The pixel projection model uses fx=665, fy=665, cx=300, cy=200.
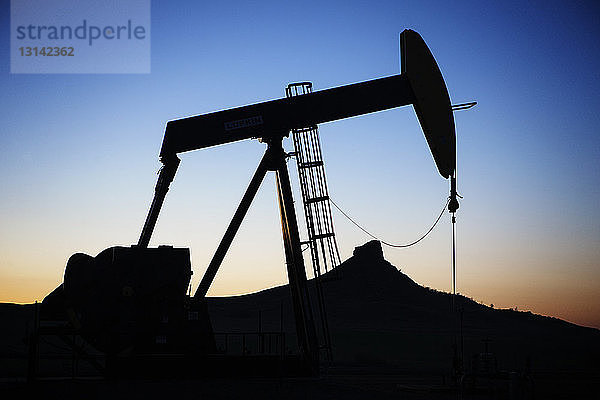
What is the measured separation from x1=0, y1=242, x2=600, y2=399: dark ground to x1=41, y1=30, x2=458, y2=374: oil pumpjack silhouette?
0.83 meters

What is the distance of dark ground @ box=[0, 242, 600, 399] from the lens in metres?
12.4

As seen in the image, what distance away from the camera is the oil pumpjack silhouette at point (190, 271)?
1335cm

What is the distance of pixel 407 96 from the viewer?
13391 millimetres

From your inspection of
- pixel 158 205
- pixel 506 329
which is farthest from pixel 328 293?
pixel 158 205

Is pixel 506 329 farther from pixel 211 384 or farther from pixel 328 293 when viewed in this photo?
pixel 211 384

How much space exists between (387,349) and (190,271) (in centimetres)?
3805

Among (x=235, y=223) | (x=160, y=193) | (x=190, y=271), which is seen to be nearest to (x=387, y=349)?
(x=235, y=223)

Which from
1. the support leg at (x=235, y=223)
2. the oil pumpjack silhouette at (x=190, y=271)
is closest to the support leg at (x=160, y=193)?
the oil pumpjack silhouette at (x=190, y=271)

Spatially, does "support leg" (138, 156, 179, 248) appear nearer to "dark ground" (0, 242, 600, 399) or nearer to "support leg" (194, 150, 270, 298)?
"support leg" (194, 150, 270, 298)

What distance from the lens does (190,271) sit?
1423 cm

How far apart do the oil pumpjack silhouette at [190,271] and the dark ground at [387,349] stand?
2.71ft

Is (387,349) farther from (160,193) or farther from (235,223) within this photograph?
(160,193)

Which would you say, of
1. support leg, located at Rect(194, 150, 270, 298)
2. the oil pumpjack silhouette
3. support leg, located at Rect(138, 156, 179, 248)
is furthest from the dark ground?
support leg, located at Rect(138, 156, 179, 248)

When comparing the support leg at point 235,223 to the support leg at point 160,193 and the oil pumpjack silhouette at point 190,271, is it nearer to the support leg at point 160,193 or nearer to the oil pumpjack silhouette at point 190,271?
the oil pumpjack silhouette at point 190,271
